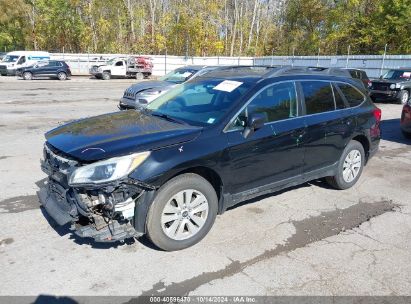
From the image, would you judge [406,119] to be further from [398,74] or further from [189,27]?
[189,27]

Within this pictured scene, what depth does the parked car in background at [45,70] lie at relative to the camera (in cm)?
2856

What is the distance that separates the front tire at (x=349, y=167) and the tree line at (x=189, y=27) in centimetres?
3808

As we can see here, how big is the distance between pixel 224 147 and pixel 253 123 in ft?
1.36

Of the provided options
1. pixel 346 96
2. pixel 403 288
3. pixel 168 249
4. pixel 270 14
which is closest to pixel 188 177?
pixel 168 249

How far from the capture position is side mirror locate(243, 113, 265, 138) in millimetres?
4074

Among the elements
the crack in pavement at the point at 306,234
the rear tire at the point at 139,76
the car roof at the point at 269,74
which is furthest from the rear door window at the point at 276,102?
the rear tire at the point at 139,76

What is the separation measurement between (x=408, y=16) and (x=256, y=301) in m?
39.7

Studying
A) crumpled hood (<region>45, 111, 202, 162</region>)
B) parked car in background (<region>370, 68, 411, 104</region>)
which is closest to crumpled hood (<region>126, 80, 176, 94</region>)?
crumpled hood (<region>45, 111, 202, 162</region>)

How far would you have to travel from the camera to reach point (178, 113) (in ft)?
15.0

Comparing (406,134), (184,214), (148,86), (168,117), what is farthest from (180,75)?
(184,214)

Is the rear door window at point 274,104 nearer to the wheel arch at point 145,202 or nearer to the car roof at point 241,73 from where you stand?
the car roof at point 241,73

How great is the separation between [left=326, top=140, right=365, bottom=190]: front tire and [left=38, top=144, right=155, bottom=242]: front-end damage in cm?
315

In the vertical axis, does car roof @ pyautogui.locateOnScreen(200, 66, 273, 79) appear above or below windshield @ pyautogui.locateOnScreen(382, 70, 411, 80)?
above

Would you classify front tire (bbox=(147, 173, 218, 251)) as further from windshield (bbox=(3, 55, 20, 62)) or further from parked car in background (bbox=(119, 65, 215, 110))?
windshield (bbox=(3, 55, 20, 62))
